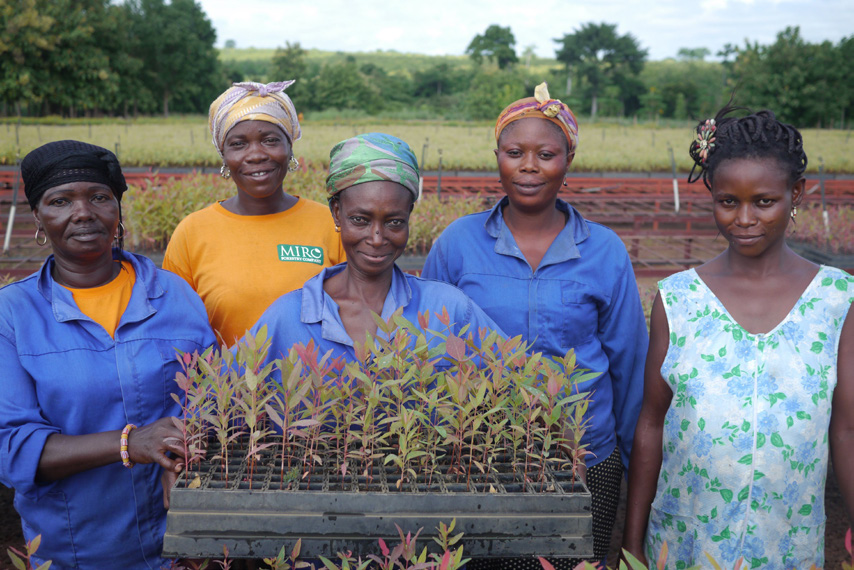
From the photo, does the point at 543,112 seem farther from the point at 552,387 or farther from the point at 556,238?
the point at 552,387

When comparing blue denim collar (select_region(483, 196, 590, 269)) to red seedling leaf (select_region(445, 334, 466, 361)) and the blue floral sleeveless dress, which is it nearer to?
the blue floral sleeveless dress

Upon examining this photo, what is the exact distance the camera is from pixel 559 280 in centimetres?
194

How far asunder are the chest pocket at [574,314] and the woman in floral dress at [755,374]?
28cm

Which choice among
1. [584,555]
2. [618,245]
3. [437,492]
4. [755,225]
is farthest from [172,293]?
[755,225]

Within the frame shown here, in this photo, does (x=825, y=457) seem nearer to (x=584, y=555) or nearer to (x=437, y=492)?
(x=584, y=555)

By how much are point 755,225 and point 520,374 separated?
720mm

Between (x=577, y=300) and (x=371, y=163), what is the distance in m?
0.75

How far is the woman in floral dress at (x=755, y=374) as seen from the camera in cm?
152

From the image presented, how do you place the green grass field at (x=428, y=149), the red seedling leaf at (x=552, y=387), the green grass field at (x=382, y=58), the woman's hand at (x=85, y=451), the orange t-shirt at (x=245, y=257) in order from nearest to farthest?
1. the red seedling leaf at (x=552, y=387)
2. the woman's hand at (x=85, y=451)
3. the orange t-shirt at (x=245, y=257)
4. the green grass field at (x=428, y=149)
5. the green grass field at (x=382, y=58)

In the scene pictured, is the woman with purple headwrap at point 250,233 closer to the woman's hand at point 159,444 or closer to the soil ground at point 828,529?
the woman's hand at point 159,444

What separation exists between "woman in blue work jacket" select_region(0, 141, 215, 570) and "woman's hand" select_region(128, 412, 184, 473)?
0.29ft

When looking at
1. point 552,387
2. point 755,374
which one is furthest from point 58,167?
point 755,374

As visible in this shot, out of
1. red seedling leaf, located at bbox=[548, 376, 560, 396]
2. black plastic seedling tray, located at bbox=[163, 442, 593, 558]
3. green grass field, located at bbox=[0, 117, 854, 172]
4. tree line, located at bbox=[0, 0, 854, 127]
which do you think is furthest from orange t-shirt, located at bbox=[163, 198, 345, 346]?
tree line, located at bbox=[0, 0, 854, 127]

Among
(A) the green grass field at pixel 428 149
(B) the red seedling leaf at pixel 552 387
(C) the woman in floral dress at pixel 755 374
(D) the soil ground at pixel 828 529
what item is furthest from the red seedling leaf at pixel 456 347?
(A) the green grass field at pixel 428 149
